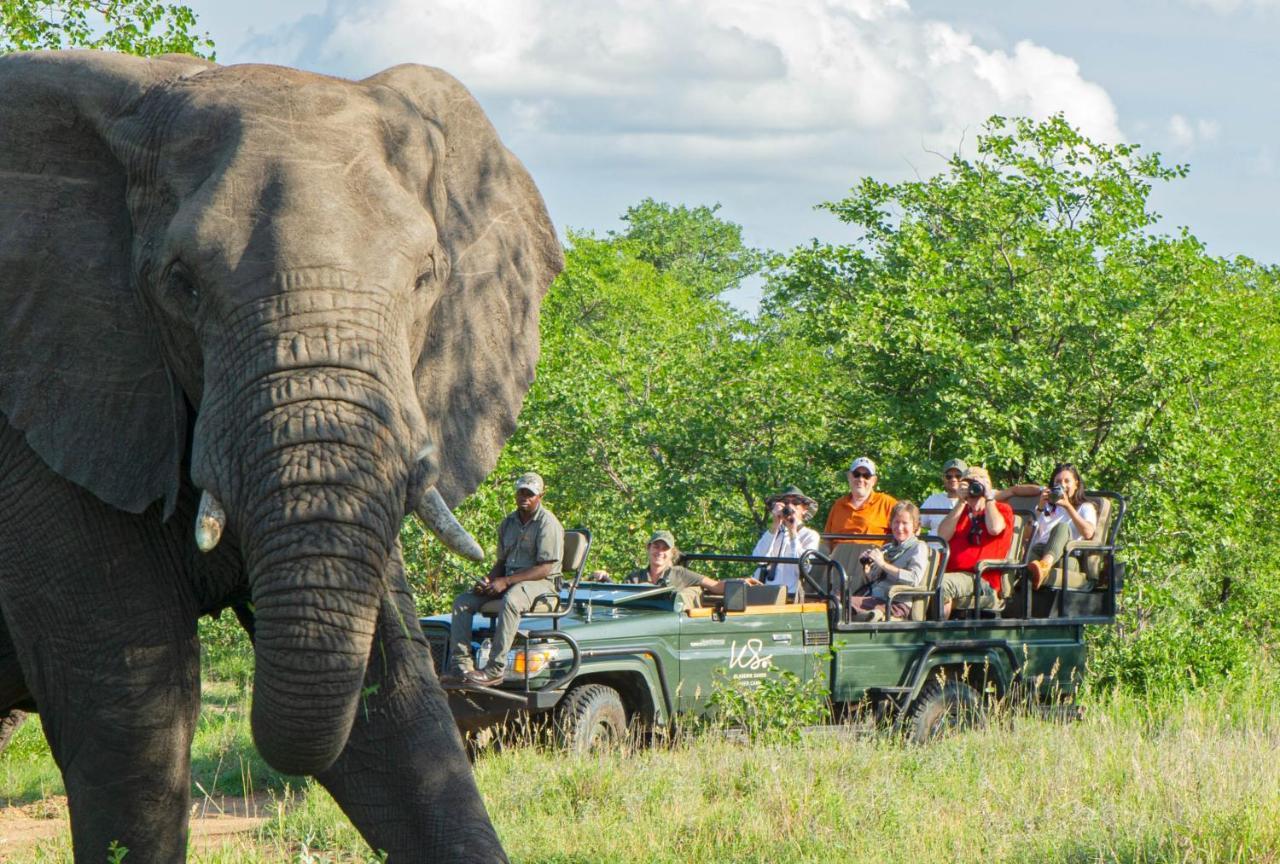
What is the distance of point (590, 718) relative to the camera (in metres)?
10.7

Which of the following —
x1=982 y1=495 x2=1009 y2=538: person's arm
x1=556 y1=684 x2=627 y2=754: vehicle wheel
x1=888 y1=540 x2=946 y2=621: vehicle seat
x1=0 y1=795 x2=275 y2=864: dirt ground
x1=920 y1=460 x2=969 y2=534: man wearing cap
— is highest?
x1=920 y1=460 x2=969 y2=534: man wearing cap

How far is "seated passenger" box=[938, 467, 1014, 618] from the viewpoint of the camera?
40.0 ft

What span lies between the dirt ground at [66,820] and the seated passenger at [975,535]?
494cm

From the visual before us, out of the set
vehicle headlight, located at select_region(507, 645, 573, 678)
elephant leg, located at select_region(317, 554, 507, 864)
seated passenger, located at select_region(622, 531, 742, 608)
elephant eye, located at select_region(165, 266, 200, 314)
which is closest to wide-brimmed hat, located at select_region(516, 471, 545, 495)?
vehicle headlight, located at select_region(507, 645, 573, 678)

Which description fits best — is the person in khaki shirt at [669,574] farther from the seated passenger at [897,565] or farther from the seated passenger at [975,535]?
the seated passenger at [975,535]

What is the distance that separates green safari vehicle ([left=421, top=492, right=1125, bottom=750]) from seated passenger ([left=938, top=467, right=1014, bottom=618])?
0.32 feet

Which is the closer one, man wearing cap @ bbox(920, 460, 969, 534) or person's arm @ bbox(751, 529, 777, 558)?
person's arm @ bbox(751, 529, 777, 558)

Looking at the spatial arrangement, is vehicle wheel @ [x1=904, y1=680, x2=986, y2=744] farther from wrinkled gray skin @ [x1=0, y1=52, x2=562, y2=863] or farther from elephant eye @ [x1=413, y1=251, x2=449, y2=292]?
elephant eye @ [x1=413, y1=251, x2=449, y2=292]

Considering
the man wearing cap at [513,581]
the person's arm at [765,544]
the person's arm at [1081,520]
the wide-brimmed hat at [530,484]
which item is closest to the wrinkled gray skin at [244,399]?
the man wearing cap at [513,581]

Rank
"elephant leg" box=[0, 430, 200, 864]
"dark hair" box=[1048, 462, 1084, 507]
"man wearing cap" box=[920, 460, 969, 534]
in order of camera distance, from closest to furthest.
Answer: "elephant leg" box=[0, 430, 200, 864]
"dark hair" box=[1048, 462, 1084, 507]
"man wearing cap" box=[920, 460, 969, 534]

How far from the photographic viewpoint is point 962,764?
9312 millimetres

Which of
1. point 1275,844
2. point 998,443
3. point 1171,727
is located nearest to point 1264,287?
point 998,443

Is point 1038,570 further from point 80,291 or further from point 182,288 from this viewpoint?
point 182,288

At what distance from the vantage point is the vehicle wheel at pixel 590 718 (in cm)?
1057
